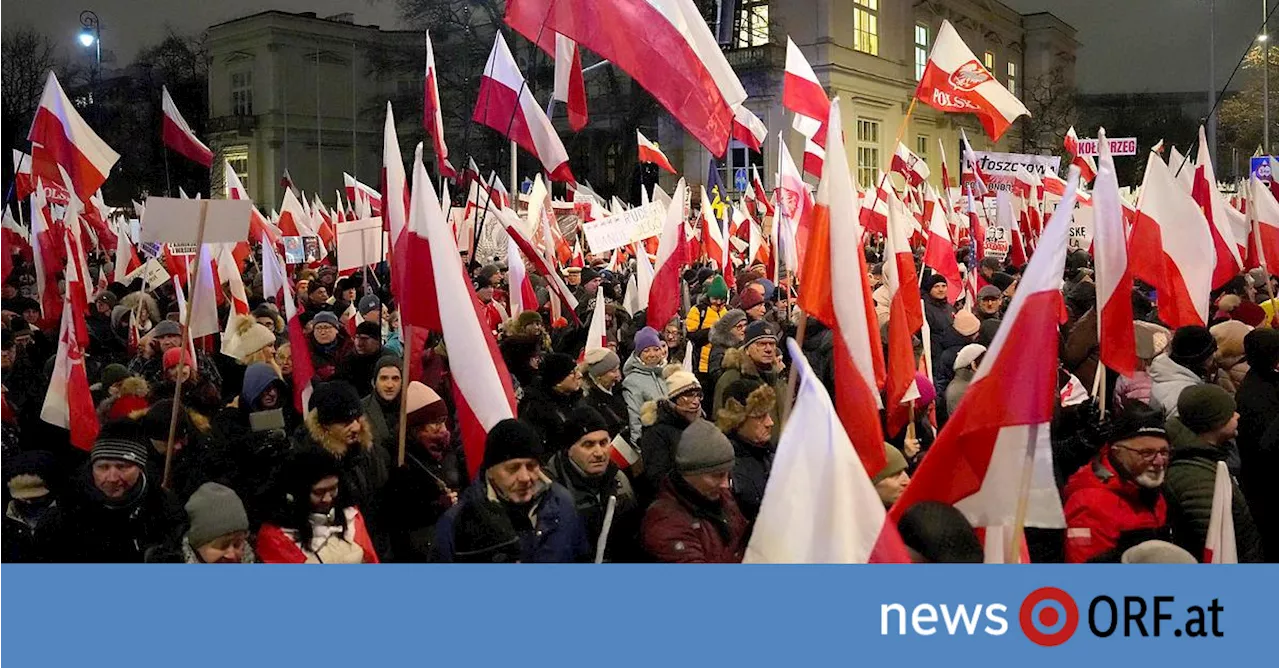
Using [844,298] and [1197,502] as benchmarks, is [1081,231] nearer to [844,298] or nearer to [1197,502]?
[844,298]

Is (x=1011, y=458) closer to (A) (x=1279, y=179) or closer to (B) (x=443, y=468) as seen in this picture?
(B) (x=443, y=468)

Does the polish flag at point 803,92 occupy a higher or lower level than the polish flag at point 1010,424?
higher

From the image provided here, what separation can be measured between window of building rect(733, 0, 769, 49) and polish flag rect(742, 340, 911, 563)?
4048 centimetres

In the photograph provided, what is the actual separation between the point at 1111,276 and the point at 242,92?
136 ft

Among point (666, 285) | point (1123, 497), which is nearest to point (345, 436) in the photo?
point (1123, 497)

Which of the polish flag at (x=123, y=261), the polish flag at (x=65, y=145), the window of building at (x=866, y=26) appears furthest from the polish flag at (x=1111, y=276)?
the window of building at (x=866, y=26)

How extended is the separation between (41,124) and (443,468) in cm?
710

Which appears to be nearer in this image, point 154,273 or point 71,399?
point 71,399

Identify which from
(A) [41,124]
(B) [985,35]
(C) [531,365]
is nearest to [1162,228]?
(C) [531,365]

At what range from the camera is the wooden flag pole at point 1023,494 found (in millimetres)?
3018

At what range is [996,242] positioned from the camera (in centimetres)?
1427

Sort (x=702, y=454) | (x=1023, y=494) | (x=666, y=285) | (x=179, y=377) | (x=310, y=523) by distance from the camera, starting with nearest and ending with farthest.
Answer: (x=1023, y=494), (x=702, y=454), (x=310, y=523), (x=179, y=377), (x=666, y=285)

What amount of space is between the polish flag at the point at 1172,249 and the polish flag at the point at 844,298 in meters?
2.78

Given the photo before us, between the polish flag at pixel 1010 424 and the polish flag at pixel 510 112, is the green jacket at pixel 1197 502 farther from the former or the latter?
the polish flag at pixel 510 112
